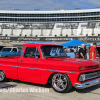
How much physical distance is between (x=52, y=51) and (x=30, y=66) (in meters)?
1.03

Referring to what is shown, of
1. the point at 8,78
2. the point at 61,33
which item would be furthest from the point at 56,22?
the point at 8,78

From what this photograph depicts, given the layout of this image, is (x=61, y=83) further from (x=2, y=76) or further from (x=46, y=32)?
(x=46, y=32)

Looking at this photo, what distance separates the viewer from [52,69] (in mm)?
5078

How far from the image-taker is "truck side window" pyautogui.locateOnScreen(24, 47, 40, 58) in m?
5.64

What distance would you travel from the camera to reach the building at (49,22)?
65.2 m

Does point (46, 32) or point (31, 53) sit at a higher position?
point (46, 32)

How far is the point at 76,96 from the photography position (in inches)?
183

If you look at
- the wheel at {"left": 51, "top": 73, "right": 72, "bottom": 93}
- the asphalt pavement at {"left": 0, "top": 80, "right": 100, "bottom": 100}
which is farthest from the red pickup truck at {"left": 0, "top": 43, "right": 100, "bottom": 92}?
the asphalt pavement at {"left": 0, "top": 80, "right": 100, "bottom": 100}

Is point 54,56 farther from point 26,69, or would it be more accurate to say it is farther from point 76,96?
point 76,96

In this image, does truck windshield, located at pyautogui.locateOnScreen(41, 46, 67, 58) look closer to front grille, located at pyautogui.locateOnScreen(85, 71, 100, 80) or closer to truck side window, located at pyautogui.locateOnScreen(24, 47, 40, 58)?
truck side window, located at pyautogui.locateOnScreen(24, 47, 40, 58)

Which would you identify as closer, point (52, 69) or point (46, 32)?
point (52, 69)

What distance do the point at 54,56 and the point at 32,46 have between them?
0.90 m

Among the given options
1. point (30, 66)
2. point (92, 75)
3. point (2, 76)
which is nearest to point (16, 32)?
point (2, 76)

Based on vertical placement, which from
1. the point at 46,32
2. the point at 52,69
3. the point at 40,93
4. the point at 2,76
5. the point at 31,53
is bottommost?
the point at 40,93
